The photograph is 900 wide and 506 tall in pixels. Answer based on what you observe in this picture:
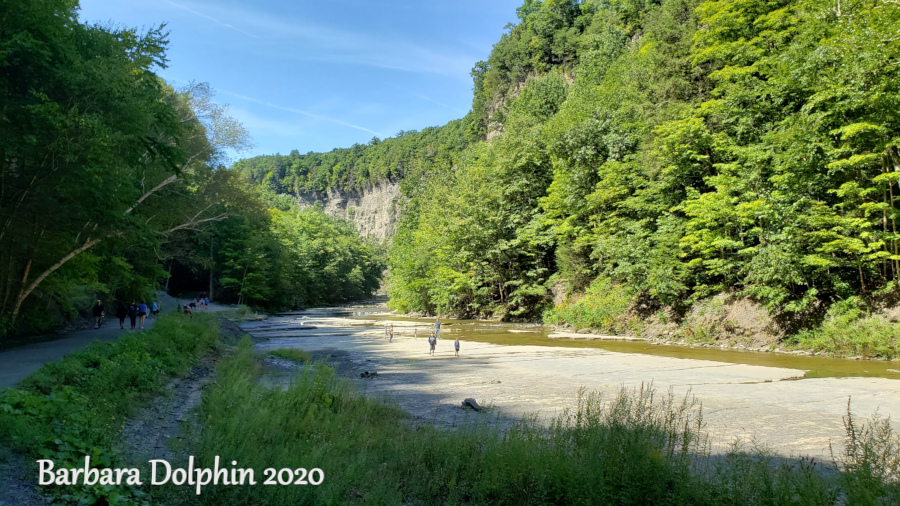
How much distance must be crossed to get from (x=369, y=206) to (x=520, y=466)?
161 meters

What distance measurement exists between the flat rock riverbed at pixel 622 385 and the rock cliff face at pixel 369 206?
116935 millimetres

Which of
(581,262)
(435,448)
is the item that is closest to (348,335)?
(581,262)

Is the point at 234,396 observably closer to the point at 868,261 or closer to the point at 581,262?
the point at 868,261

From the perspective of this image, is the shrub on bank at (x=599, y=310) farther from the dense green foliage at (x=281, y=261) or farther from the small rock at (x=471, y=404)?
the dense green foliage at (x=281, y=261)

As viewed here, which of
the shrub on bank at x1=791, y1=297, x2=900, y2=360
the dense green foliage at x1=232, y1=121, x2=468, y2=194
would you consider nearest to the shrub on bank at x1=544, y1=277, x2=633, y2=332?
the shrub on bank at x1=791, y1=297, x2=900, y2=360

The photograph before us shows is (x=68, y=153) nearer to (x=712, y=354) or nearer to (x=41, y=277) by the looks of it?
(x=41, y=277)

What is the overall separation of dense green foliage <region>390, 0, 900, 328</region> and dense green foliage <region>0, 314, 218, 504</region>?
72.2 ft

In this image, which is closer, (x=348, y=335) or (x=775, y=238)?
(x=775, y=238)

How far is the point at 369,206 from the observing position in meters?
164

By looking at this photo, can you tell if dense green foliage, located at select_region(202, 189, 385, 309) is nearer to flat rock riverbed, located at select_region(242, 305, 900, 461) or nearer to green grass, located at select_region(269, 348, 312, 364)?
green grass, located at select_region(269, 348, 312, 364)

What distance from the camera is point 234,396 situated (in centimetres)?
988

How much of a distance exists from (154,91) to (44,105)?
181 inches

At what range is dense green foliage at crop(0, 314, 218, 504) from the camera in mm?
5805

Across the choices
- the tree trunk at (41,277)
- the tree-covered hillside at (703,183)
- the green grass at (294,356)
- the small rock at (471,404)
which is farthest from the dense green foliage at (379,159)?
the small rock at (471,404)
